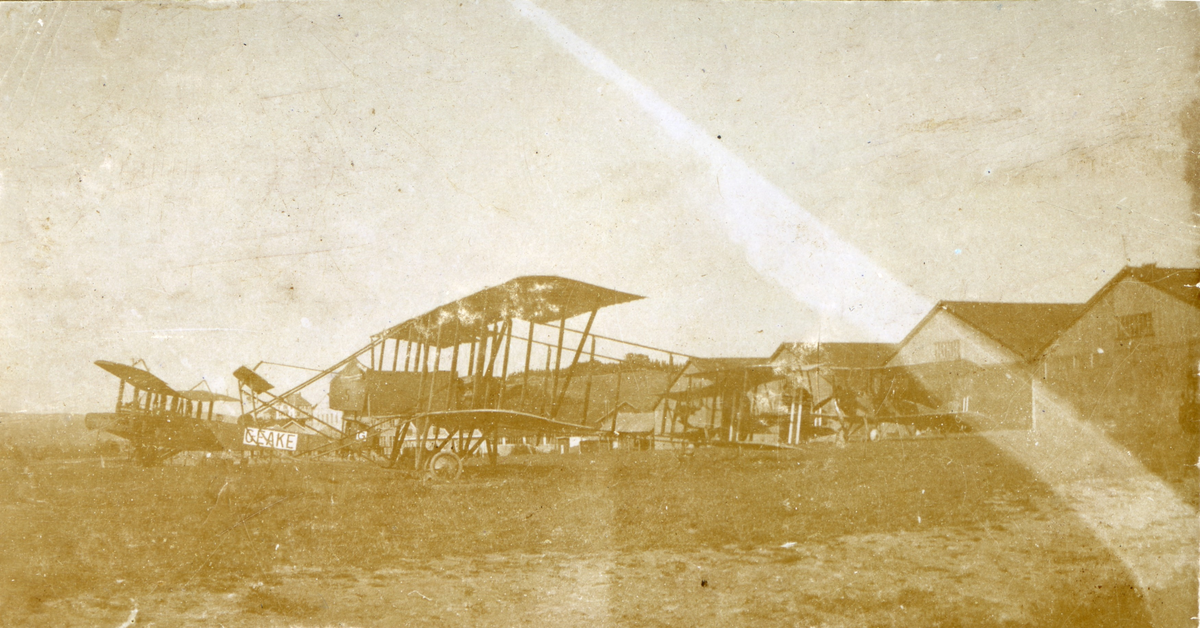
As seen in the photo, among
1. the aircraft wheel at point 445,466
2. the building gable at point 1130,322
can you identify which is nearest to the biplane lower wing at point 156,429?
the aircraft wheel at point 445,466

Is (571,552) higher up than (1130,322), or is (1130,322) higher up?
(1130,322)

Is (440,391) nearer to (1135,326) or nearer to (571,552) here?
(571,552)

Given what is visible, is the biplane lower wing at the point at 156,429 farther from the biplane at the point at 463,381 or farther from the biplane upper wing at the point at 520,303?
the biplane upper wing at the point at 520,303

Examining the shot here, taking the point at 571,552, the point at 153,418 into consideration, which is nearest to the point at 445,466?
the point at 571,552

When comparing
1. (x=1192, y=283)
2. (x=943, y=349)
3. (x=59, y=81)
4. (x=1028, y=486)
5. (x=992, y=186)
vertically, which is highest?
(x=59, y=81)

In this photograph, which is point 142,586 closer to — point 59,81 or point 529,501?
point 529,501

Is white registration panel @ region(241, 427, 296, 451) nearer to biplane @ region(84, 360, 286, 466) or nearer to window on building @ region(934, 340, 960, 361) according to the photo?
biplane @ region(84, 360, 286, 466)

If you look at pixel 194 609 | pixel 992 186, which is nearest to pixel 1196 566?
pixel 992 186
